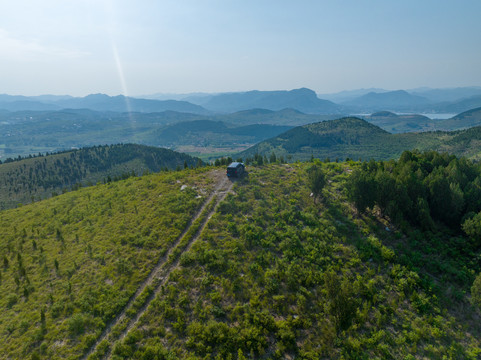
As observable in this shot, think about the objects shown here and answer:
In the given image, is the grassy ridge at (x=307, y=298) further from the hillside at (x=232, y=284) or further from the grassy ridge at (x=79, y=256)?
the grassy ridge at (x=79, y=256)

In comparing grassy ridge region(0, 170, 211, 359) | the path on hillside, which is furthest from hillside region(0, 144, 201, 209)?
the path on hillside

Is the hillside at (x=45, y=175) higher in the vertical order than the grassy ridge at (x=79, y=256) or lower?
lower

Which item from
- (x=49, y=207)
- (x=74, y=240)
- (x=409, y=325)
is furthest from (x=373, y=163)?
(x=49, y=207)

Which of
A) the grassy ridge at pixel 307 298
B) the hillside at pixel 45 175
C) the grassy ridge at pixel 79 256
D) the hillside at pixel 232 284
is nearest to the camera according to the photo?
the grassy ridge at pixel 307 298

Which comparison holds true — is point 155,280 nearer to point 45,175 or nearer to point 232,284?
point 232,284

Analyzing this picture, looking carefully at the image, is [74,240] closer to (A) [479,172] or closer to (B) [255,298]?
(B) [255,298]

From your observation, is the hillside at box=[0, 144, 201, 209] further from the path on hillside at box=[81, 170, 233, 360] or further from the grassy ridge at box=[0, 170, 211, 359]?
the path on hillside at box=[81, 170, 233, 360]

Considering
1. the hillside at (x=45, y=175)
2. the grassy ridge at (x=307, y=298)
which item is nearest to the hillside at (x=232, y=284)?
the grassy ridge at (x=307, y=298)

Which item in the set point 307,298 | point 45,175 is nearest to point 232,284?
point 307,298
